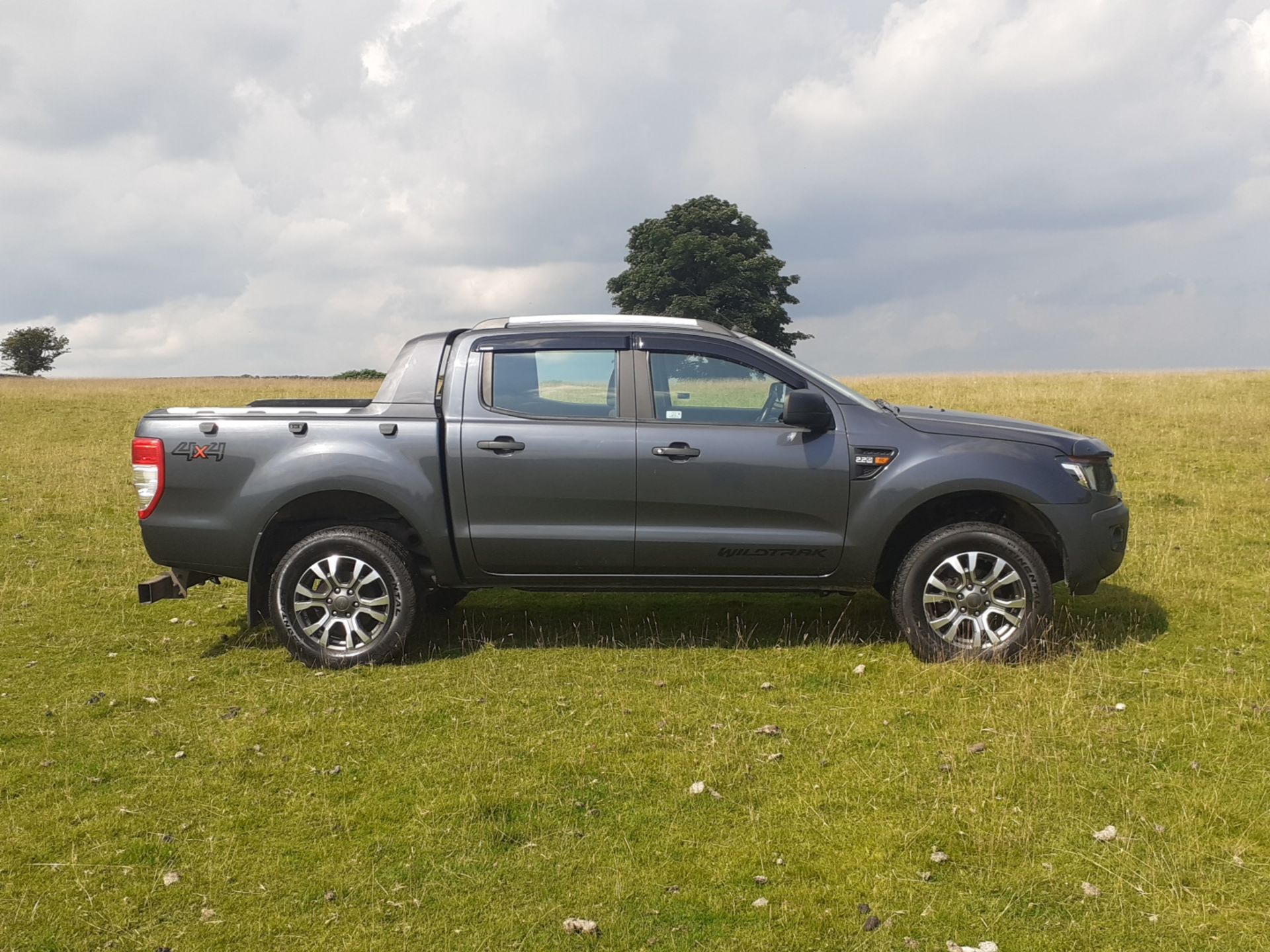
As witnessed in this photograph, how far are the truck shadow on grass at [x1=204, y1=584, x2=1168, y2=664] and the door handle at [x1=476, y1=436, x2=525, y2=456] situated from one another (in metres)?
1.41

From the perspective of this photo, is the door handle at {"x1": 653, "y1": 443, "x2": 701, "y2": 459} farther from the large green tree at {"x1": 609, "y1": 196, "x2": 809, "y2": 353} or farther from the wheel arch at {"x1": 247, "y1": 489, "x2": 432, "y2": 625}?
the large green tree at {"x1": 609, "y1": 196, "x2": 809, "y2": 353}

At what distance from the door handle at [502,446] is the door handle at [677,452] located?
812mm

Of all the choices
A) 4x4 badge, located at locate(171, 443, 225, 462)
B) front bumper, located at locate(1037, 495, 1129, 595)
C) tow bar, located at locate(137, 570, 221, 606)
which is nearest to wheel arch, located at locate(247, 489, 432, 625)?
tow bar, located at locate(137, 570, 221, 606)

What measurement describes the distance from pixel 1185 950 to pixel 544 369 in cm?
438

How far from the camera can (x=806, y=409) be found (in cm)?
591

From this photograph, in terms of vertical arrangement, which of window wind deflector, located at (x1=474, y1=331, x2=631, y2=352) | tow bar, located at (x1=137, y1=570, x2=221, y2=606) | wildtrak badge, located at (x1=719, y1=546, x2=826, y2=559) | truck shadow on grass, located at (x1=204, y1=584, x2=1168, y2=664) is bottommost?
truck shadow on grass, located at (x1=204, y1=584, x2=1168, y2=664)

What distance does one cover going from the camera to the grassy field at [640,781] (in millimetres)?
3465

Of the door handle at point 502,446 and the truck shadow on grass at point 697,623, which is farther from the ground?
the door handle at point 502,446

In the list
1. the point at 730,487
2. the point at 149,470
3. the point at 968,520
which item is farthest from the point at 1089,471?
the point at 149,470

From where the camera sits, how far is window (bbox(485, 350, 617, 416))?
6.25 m

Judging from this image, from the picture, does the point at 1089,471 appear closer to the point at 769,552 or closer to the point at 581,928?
the point at 769,552

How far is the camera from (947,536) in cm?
608

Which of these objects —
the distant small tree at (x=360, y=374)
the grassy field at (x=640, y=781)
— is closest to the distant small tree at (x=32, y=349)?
the distant small tree at (x=360, y=374)

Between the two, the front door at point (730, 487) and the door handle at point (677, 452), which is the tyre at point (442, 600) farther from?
the door handle at point (677, 452)
